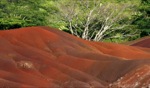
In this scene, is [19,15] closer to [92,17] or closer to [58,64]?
[92,17]

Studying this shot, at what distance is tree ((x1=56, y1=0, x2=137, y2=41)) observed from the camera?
4034 cm

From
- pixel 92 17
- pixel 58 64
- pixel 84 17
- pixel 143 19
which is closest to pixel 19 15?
pixel 84 17

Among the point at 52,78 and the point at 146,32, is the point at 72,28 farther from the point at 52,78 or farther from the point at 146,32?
the point at 52,78

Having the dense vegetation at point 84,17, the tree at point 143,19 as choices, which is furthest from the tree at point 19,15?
the tree at point 143,19

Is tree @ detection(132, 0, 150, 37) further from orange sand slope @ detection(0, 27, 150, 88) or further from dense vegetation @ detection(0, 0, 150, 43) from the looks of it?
orange sand slope @ detection(0, 27, 150, 88)

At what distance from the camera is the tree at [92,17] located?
132 feet

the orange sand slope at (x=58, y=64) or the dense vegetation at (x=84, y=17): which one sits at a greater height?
the orange sand slope at (x=58, y=64)

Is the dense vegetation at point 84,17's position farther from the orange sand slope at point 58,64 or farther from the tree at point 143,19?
the orange sand slope at point 58,64

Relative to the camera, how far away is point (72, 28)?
4319cm

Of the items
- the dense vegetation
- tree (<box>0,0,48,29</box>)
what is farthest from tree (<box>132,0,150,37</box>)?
tree (<box>0,0,48,29</box>)

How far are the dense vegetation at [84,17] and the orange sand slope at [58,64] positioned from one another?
20.8 metres

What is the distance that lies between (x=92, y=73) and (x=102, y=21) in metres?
28.0

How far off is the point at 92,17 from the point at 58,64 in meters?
27.2

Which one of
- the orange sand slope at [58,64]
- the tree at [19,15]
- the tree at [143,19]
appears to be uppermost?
the orange sand slope at [58,64]
